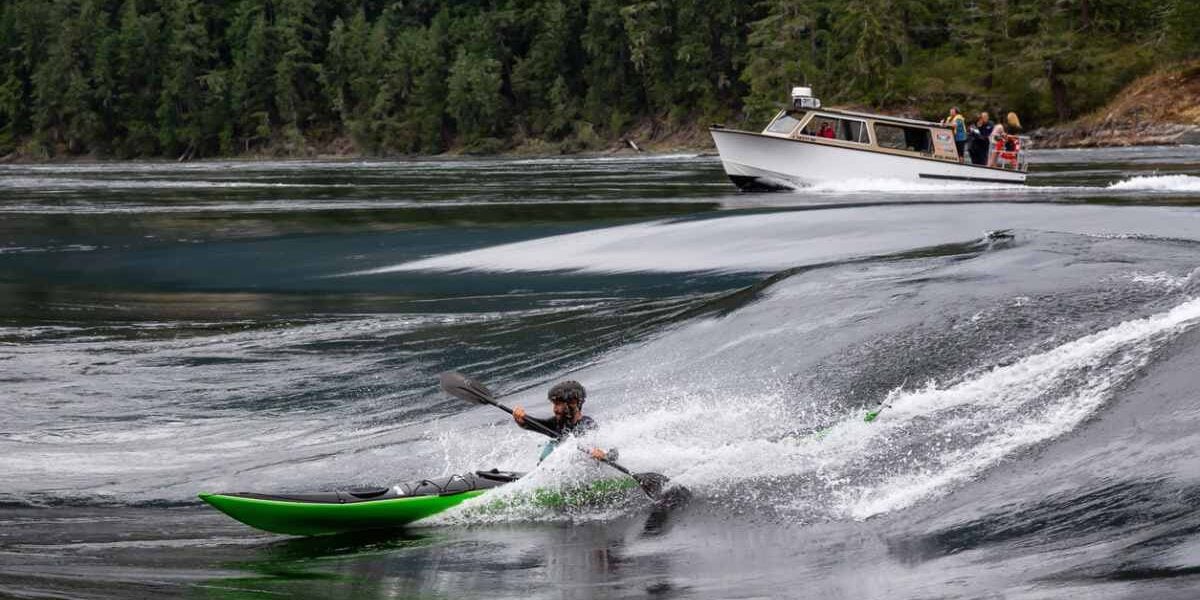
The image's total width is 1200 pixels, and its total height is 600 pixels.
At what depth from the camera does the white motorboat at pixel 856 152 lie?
121ft

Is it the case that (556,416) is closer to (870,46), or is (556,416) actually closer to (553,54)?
(870,46)

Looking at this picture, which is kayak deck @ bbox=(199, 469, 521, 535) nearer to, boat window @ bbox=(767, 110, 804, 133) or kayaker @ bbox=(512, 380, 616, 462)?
kayaker @ bbox=(512, 380, 616, 462)

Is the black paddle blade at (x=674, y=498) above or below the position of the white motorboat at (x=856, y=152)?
below

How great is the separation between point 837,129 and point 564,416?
27.4 metres

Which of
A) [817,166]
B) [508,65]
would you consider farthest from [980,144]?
[508,65]

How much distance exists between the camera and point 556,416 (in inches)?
486

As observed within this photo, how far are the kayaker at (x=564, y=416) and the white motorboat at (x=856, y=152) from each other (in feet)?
84.7

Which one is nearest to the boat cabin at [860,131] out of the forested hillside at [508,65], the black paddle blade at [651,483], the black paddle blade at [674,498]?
the black paddle blade at [674,498]

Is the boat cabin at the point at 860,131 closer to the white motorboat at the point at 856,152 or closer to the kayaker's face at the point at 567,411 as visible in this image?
the white motorboat at the point at 856,152

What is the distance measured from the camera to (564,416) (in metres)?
12.2

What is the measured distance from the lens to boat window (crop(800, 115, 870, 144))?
3772 cm

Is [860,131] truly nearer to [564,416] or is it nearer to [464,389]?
[464,389]

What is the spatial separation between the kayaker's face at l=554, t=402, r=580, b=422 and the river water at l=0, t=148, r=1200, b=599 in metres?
0.34

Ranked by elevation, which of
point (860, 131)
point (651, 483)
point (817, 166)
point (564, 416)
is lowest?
point (651, 483)
